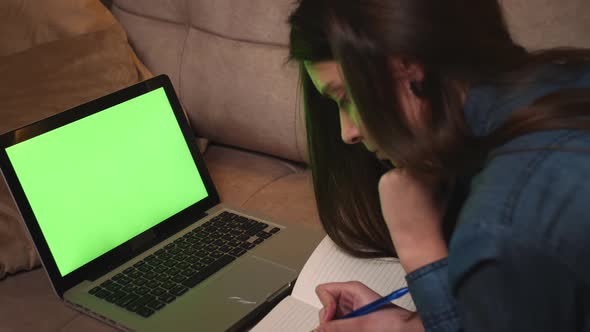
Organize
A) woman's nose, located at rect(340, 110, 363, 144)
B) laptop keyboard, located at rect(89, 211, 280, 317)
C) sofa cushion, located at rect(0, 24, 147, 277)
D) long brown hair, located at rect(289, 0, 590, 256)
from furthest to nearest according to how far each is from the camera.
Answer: sofa cushion, located at rect(0, 24, 147, 277) → laptop keyboard, located at rect(89, 211, 280, 317) → woman's nose, located at rect(340, 110, 363, 144) → long brown hair, located at rect(289, 0, 590, 256)

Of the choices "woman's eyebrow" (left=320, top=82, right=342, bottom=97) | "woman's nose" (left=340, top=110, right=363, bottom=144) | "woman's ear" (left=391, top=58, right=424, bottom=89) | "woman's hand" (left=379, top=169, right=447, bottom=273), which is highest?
"woman's ear" (left=391, top=58, right=424, bottom=89)

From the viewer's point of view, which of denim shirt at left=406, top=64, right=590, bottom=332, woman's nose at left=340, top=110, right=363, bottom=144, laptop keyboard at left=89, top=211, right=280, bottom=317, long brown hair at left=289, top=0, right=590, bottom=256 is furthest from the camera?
laptop keyboard at left=89, top=211, right=280, bottom=317

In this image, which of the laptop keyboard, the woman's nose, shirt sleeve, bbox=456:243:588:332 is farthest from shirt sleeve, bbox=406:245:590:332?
the laptop keyboard

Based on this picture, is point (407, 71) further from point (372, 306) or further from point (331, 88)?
point (372, 306)

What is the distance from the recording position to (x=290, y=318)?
1042mm

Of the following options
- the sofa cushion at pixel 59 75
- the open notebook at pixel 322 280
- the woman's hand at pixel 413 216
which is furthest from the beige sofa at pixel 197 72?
the woman's hand at pixel 413 216

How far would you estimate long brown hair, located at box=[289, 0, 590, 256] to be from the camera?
76 cm

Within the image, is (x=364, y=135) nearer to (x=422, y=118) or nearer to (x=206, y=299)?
(x=422, y=118)

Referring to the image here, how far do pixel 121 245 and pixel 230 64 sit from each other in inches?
21.4

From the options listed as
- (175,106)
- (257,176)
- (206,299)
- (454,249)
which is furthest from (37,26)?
(454,249)

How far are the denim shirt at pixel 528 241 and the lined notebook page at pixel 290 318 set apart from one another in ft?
1.14

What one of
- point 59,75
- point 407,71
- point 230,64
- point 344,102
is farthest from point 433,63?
point 59,75

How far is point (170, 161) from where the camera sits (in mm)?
1367

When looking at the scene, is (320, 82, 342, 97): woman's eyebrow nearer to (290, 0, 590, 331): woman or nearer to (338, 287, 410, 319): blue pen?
(290, 0, 590, 331): woman
